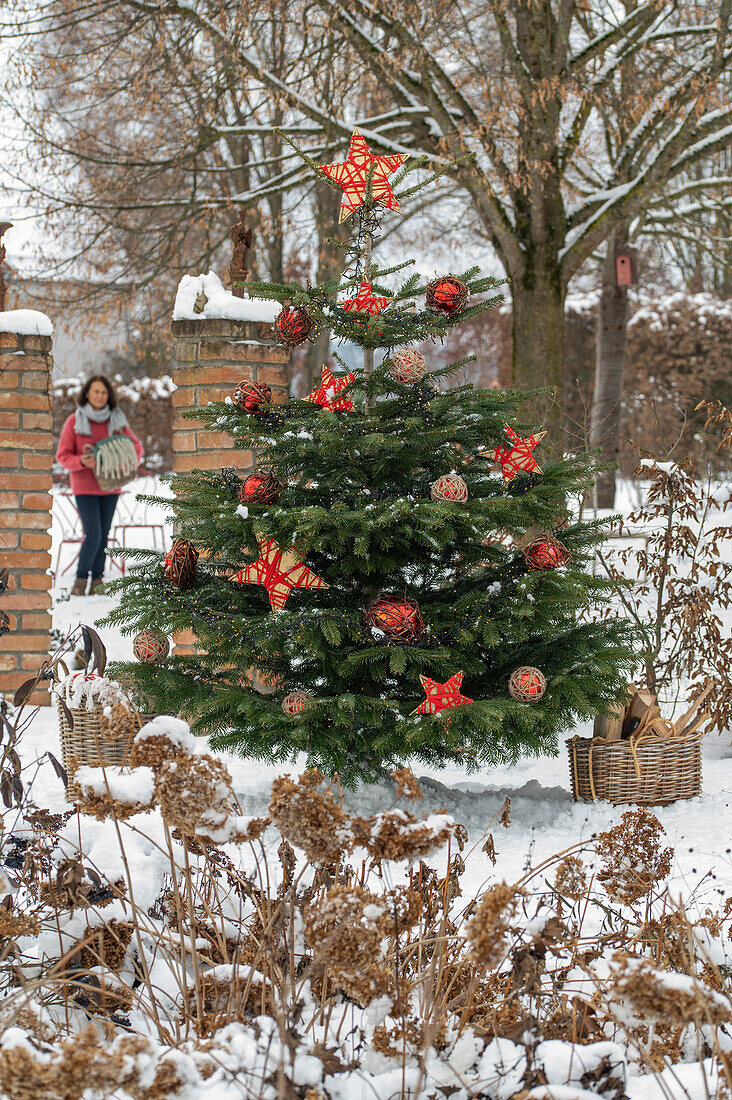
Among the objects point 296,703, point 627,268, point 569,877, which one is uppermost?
point 627,268

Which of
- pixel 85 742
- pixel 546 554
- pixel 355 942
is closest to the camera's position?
pixel 355 942

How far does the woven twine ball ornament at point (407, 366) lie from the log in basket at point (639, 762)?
1.36 meters

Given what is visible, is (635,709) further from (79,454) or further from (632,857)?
(79,454)

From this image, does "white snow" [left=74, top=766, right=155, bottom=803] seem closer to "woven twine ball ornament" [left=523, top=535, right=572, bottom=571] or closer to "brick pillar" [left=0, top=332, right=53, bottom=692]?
"woven twine ball ornament" [left=523, top=535, right=572, bottom=571]

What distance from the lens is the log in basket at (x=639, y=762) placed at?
10.7ft

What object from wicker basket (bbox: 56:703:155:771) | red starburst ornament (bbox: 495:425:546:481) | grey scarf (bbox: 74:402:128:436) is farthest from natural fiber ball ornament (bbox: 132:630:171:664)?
grey scarf (bbox: 74:402:128:436)

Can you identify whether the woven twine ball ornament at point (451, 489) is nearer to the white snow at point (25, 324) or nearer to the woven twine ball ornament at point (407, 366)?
the woven twine ball ornament at point (407, 366)

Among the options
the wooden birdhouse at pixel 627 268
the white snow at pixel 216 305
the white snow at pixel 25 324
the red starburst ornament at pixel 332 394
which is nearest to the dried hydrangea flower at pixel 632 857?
the red starburst ornament at pixel 332 394

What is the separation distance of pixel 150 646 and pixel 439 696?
102 centimetres

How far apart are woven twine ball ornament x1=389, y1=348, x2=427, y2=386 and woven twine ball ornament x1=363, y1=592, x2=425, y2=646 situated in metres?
0.69

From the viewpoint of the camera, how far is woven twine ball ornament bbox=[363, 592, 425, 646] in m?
2.81

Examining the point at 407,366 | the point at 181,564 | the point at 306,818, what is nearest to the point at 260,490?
the point at 181,564

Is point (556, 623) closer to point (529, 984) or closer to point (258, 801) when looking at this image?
point (258, 801)

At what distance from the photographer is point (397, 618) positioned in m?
2.81
